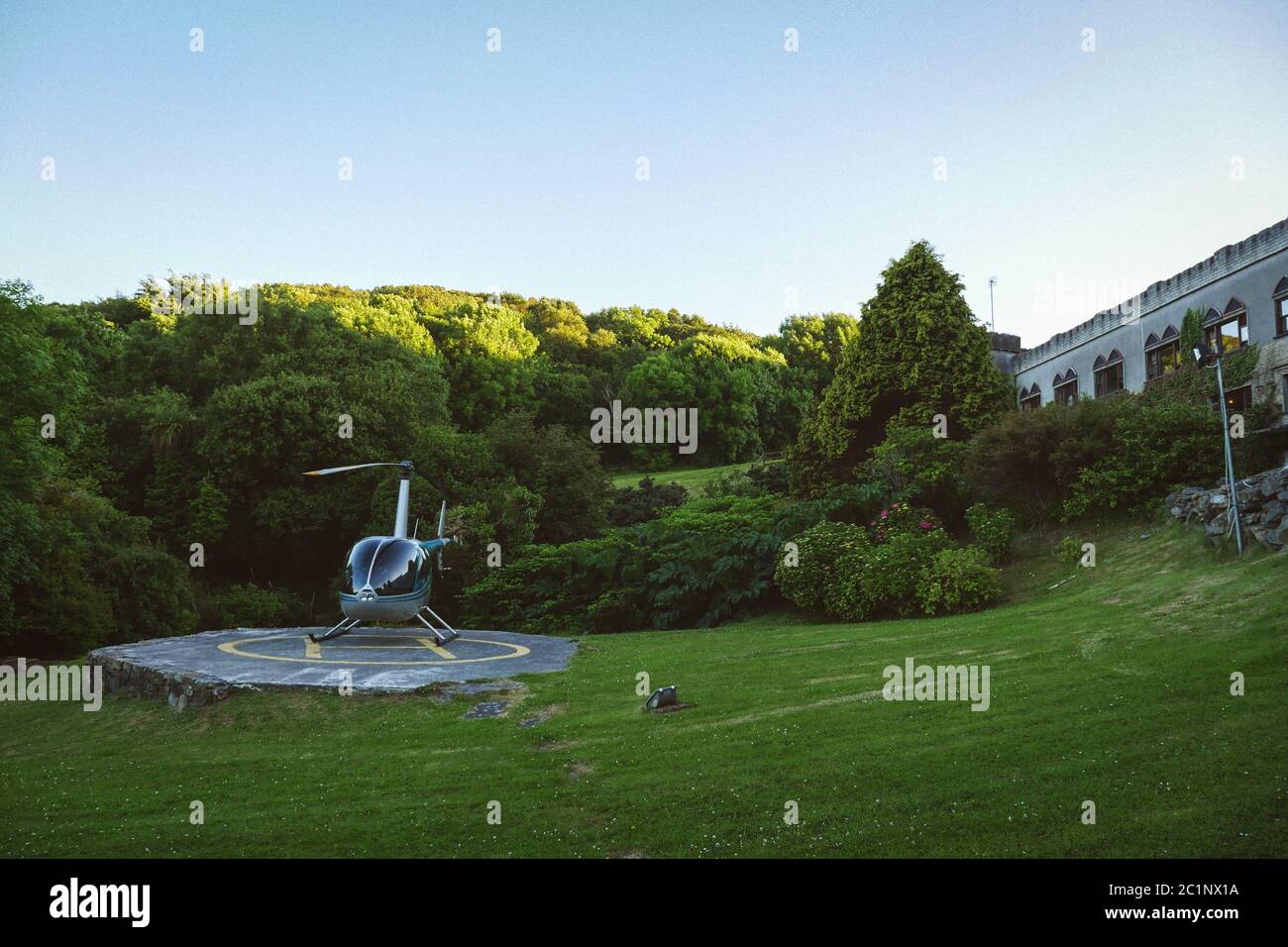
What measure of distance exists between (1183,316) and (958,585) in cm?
1599

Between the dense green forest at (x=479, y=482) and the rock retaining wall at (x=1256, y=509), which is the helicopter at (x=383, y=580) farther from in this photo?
the rock retaining wall at (x=1256, y=509)

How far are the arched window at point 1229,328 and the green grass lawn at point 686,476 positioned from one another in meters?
27.6

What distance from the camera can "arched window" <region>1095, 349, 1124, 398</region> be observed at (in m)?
32.9

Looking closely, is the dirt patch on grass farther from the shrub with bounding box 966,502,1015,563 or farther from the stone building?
the stone building

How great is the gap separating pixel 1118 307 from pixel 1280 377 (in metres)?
9.04

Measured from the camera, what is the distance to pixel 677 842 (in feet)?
24.2

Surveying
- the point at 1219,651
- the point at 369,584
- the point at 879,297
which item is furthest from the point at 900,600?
the point at 879,297

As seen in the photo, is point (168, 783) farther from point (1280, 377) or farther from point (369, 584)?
point (1280, 377)

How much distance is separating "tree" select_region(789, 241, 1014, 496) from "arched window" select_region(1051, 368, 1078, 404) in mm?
5863

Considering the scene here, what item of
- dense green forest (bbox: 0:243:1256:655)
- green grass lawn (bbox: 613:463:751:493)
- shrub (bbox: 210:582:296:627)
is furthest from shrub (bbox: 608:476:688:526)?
shrub (bbox: 210:582:296:627)

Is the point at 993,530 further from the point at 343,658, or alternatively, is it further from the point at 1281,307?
the point at 343,658

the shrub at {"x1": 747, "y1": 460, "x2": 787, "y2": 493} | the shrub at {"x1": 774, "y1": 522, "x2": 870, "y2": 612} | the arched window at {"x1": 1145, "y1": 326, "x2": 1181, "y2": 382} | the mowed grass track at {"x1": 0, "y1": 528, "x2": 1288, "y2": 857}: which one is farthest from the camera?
the shrub at {"x1": 747, "y1": 460, "x2": 787, "y2": 493}

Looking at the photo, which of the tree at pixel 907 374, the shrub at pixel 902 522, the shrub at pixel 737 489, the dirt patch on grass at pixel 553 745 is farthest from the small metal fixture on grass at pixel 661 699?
the shrub at pixel 737 489

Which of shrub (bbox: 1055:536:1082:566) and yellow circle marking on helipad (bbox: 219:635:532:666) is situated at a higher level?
shrub (bbox: 1055:536:1082:566)
